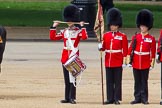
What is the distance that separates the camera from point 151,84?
1738 centimetres

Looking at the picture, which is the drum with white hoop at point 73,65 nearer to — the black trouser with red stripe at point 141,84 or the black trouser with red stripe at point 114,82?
the black trouser with red stripe at point 114,82

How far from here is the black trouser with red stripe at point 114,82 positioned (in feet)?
46.3

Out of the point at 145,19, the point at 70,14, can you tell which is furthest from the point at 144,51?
the point at 70,14

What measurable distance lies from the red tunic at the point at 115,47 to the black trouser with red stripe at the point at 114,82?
13 cm

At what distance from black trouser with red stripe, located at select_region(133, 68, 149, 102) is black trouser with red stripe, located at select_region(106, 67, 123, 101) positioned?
0.30 meters

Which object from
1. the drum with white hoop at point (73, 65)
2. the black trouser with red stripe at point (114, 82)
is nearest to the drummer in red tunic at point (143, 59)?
the black trouser with red stripe at point (114, 82)

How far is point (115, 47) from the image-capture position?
14.1m

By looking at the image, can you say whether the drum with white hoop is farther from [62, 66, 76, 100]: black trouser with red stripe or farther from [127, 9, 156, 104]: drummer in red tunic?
[127, 9, 156, 104]: drummer in red tunic

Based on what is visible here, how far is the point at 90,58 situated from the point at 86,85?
20.8 feet

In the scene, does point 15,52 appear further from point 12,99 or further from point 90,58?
point 12,99

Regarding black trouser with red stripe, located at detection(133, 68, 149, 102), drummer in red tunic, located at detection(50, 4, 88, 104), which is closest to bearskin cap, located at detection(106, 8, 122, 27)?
drummer in red tunic, located at detection(50, 4, 88, 104)

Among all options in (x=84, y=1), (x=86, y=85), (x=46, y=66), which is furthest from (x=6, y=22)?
(x=86, y=85)

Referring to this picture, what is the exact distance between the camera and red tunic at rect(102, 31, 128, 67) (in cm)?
1405

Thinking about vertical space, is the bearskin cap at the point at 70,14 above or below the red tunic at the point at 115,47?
above
